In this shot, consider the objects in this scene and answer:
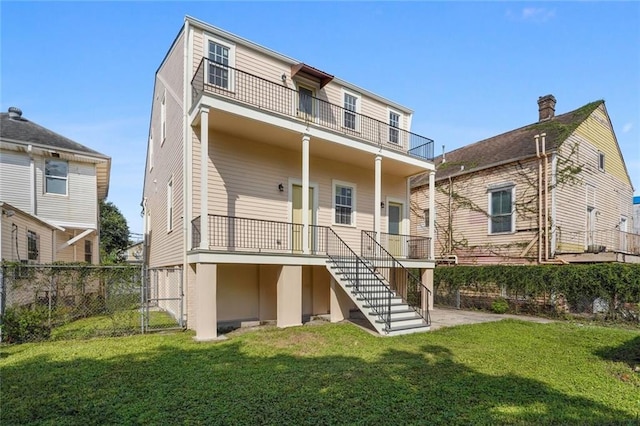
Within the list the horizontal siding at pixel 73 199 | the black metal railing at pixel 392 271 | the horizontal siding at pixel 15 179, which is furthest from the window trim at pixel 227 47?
the horizontal siding at pixel 15 179

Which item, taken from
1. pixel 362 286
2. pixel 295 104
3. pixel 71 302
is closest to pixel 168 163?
pixel 295 104

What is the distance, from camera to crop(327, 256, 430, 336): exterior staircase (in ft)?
28.3

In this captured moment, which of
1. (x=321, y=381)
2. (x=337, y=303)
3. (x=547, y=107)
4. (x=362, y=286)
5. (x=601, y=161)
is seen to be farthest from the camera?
(x=547, y=107)

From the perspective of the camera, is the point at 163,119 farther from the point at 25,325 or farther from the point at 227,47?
the point at 25,325

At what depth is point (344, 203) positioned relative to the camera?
1264 cm

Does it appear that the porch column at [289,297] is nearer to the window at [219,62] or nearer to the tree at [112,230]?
the window at [219,62]

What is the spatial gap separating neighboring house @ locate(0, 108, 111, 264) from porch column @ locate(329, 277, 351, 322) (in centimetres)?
1065

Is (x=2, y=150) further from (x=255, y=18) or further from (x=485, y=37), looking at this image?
(x=485, y=37)

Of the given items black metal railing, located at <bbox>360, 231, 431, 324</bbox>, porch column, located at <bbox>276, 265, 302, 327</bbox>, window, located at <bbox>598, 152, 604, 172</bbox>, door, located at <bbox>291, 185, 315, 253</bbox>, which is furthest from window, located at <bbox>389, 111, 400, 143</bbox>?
window, located at <bbox>598, 152, 604, 172</bbox>

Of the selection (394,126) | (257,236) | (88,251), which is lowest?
(88,251)

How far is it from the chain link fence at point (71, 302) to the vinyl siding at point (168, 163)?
168cm

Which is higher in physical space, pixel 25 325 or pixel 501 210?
pixel 501 210

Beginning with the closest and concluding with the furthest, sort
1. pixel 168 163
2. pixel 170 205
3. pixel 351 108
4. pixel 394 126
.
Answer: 1. pixel 170 205
2. pixel 168 163
3. pixel 351 108
4. pixel 394 126

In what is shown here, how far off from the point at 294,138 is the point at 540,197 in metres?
11.3
